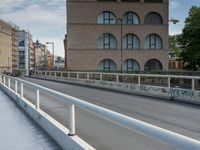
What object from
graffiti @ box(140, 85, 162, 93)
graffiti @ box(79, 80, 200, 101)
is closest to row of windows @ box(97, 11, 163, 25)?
graffiti @ box(79, 80, 200, 101)

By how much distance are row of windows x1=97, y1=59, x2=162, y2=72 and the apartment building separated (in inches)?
3696

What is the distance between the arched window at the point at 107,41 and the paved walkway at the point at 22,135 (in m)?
58.2

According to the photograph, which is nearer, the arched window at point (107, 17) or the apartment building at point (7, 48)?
the arched window at point (107, 17)

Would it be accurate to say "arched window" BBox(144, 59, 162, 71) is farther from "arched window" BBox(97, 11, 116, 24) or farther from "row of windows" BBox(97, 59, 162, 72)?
"arched window" BBox(97, 11, 116, 24)

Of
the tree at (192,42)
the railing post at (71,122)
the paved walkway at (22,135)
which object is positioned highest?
the tree at (192,42)

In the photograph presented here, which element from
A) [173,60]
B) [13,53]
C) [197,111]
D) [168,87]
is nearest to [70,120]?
[197,111]

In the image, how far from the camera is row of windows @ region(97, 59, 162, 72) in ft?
231

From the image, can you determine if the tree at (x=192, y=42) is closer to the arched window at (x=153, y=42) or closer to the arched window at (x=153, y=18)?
the arched window at (x=153, y=42)

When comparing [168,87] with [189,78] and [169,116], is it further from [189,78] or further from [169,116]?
[169,116]

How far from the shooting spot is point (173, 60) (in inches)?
4833

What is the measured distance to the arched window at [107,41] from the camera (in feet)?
230

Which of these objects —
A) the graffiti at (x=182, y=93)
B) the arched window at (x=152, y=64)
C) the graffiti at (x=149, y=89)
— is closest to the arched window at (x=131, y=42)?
the arched window at (x=152, y=64)

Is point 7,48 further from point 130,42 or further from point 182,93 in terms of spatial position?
point 182,93

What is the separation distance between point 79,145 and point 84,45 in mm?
63515
